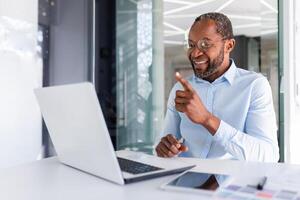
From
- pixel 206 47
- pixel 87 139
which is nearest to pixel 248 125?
pixel 206 47

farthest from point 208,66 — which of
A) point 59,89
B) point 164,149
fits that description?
point 59,89

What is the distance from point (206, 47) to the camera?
1533 mm

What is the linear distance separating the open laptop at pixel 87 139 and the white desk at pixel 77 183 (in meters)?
0.03

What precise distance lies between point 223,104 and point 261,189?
0.77m

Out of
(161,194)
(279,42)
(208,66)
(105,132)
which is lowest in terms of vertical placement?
(161,194)

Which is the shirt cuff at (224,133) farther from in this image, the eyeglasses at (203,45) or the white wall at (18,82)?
the white wall at (18,82)

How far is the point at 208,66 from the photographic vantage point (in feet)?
5.11

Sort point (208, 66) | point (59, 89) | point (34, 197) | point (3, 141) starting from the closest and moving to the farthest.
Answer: point (34, 197) → point (59, 89) → point (208, 66) → point (3, 141)

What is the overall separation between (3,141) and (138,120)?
3.69 ft

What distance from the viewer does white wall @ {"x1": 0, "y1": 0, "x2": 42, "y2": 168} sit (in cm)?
225

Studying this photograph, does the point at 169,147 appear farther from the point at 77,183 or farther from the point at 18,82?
the point at 18,82

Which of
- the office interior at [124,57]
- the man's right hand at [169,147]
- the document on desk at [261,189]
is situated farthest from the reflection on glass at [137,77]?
the document on desk at [261,189]

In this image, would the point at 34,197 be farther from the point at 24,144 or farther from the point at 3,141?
the point at 24,144

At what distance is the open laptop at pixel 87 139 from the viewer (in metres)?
0.79
